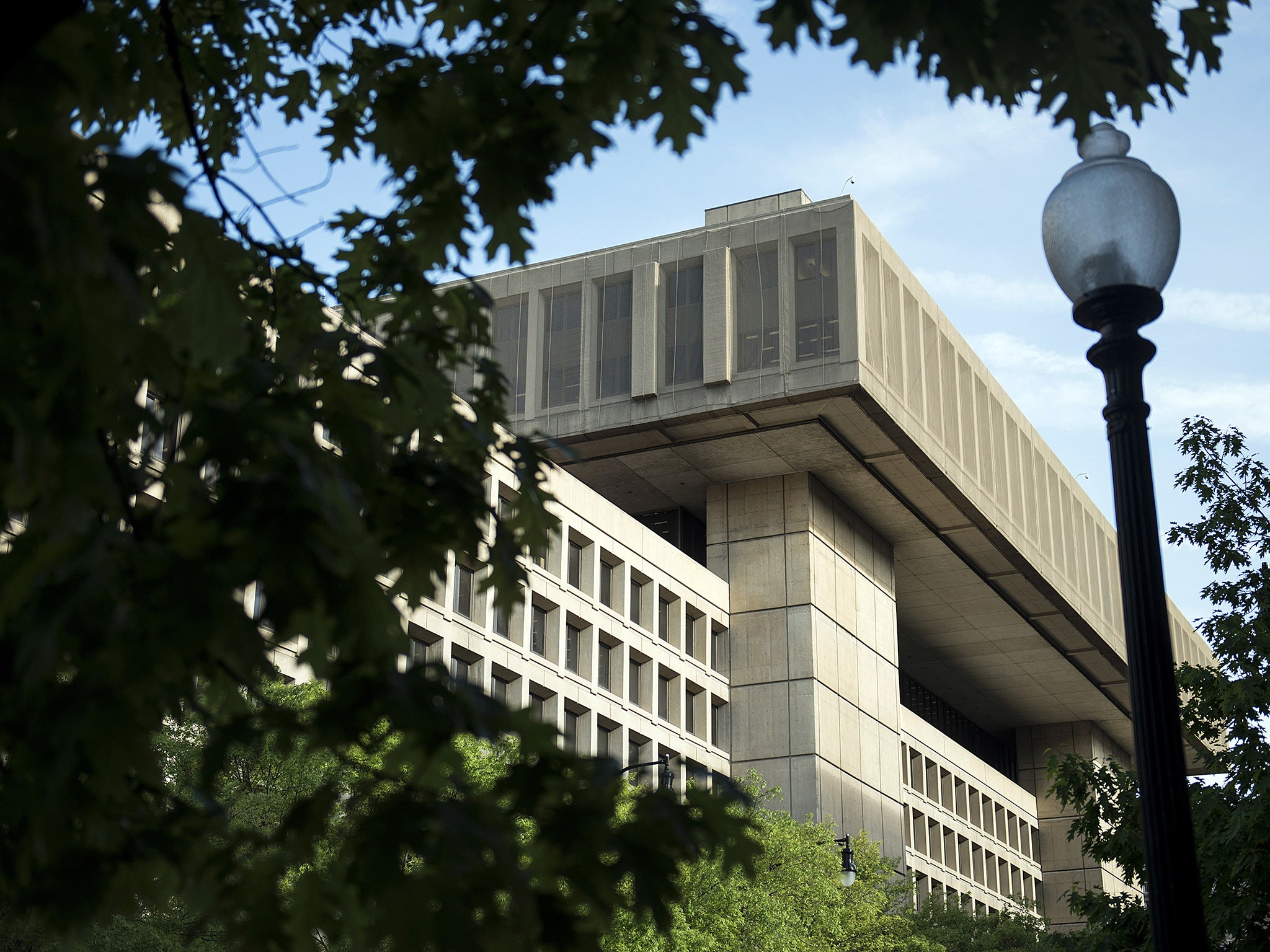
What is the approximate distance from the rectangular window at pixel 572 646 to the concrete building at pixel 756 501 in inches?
3.1

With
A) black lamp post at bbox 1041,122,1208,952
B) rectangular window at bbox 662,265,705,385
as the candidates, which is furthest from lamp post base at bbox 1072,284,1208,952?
rectangular window at bbox 662,265,705,385

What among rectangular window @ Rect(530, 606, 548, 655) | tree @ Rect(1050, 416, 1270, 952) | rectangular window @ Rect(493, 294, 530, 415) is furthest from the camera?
rectangular window @ Rect(493, 294, 530, 415)

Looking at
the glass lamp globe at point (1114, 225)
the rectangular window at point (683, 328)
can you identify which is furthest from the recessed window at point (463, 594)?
the glass lamp globe at point (1114, 225)

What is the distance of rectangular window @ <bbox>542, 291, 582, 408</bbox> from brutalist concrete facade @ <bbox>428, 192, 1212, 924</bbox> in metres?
0.09

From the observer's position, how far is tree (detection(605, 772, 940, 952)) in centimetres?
2952

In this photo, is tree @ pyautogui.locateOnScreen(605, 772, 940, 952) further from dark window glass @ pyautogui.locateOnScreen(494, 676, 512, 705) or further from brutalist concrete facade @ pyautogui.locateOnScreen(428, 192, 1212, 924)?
brutalist concrete facade @ pyautogui.locateOnScreen(428, 192, 1212, 924)

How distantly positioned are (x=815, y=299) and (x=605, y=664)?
15.4 metres

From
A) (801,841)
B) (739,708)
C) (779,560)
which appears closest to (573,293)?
(779,560)

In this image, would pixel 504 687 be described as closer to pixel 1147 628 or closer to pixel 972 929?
pixel 972 929

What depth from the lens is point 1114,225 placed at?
695 cm

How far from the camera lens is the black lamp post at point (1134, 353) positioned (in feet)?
20.2

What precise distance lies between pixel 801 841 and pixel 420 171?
35.3 metres

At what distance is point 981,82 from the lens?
468 cm

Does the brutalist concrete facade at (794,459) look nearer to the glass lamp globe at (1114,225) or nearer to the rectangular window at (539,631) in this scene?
the rectangular window at (539,631)
